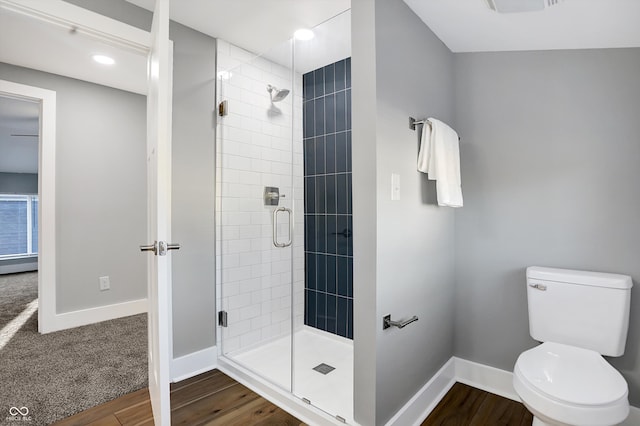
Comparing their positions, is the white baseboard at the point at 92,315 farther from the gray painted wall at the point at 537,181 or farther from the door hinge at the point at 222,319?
the gray painted wall at the point at 537,181

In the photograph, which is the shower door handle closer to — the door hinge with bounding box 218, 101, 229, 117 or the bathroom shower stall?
the bathroom shower stall

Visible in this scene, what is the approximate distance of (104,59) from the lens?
2.83 m

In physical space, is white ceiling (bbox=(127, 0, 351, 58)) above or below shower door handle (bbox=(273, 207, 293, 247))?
above

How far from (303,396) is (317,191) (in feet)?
4.14

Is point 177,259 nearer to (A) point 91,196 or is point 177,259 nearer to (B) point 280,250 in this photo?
(B) point 280,250

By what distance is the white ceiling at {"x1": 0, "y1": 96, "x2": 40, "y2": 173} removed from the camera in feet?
12.1

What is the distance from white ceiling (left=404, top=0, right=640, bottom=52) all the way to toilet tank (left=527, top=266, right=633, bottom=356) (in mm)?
1192

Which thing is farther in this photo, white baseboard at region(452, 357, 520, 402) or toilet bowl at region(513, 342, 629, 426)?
white baseboard at region(452, 357, 520, 402)

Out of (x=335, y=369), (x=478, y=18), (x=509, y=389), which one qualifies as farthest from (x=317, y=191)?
(x=509, y=389)

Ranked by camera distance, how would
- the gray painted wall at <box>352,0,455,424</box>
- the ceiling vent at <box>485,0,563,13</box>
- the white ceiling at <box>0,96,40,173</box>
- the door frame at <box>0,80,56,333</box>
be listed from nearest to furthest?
the ceiling vent at <box>485,0,563,13</box> < the gray painted wall at <box>352,0,455,424</box> < the door frame at <box>0,80,56,333</box> < the white ceiling at <box>0,96,40,173</box>

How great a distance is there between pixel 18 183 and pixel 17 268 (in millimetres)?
1676

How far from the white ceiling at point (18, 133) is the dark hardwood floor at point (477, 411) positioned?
429cm
